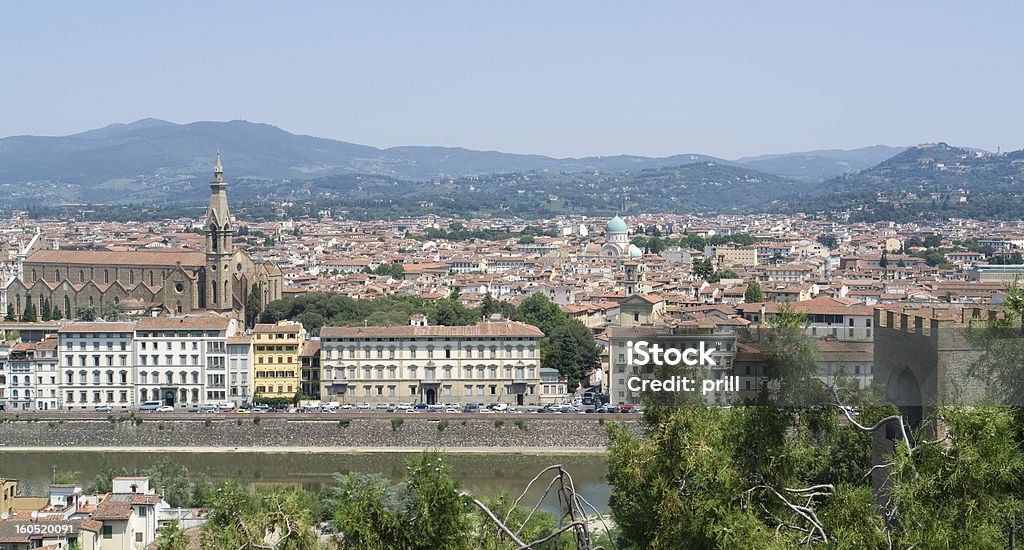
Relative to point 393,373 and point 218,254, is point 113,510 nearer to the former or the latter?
point 393,373

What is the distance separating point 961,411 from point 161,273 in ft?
84.3

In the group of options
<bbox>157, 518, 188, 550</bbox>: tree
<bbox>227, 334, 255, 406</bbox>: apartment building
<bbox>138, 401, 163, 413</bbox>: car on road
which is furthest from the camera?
<bbox>227, 334, 255, 406</bbox>: apartment building

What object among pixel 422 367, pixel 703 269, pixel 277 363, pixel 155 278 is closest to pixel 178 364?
pixel 277 363

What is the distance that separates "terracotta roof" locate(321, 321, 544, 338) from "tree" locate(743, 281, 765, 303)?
33.1 ft

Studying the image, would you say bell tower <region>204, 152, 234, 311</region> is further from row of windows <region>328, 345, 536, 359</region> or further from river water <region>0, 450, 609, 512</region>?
river water <region>0, 450, 609, 512</region>

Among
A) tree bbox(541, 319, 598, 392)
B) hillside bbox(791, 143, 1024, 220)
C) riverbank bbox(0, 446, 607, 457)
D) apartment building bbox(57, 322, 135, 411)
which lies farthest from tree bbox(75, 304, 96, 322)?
hillside bbox(791, 143, 1024, 220)

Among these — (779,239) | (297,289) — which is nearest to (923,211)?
(779,239)

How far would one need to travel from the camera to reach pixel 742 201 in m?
129

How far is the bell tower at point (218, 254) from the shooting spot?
1112 inches

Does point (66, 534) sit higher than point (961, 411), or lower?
lower

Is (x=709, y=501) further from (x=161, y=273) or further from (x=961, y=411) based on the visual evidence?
(x=161, y=273)

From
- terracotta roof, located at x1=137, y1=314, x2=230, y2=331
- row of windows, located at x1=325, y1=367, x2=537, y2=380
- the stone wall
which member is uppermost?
terracotta roof, located at x1=137, y1=314, x2=230, y2=331

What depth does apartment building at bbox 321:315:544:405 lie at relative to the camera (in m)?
21.5

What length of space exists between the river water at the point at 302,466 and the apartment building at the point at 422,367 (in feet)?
7.92
